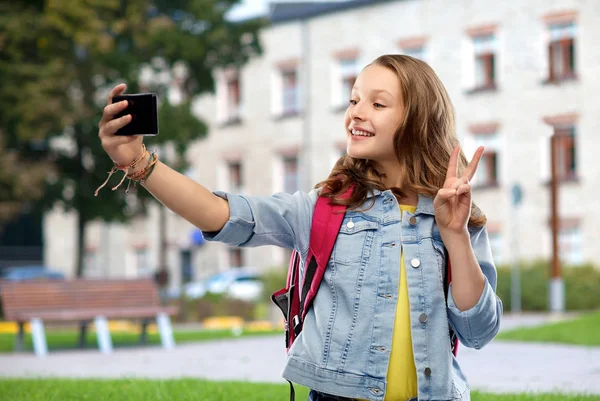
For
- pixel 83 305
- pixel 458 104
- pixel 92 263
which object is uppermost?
pixel 458 104

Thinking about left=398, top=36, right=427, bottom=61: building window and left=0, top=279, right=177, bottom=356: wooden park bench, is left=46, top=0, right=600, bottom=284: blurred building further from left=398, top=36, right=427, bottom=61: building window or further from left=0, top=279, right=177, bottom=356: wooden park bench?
left=0, top=279, right=177, bottom=356: wooden park bench

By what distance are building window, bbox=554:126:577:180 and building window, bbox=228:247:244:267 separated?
553 inches

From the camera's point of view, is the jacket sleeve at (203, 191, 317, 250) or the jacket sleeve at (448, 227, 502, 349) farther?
the jacket sleeve at (448, 227, 502, 349)

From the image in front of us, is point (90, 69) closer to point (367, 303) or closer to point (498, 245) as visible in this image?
point (498, 245)

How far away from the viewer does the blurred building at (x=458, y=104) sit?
31953mm

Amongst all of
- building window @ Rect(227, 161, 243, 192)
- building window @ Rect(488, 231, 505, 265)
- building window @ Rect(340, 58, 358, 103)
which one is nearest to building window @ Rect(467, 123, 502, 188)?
building window @ Rect(488, 231, 505, 265)

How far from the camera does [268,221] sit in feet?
10.9

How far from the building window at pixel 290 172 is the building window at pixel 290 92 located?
1.79 m

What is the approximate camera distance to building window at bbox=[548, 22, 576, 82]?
Result: 32219mm

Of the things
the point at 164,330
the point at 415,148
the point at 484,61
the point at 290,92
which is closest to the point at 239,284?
the point at 290,92

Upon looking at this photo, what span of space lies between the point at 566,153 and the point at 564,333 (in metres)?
18.8

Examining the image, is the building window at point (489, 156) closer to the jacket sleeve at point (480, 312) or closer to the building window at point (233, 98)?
the building window at point (233, 98)

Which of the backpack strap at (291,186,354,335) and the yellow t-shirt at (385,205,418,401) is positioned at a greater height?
the backpack strap at (291,186,354,335)

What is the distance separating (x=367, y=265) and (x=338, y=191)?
0.29 meters
